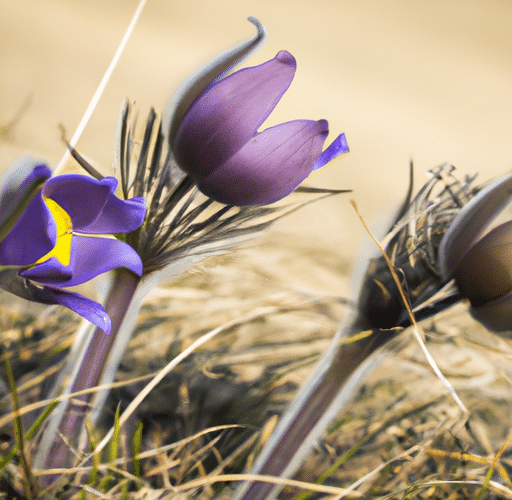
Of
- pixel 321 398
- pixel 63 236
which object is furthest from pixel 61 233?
pixel 321 398

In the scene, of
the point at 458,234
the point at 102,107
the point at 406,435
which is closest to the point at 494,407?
the point at 406,435

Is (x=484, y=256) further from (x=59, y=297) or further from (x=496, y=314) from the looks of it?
(x=59, y=297)

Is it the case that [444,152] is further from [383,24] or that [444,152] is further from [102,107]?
[102,107]

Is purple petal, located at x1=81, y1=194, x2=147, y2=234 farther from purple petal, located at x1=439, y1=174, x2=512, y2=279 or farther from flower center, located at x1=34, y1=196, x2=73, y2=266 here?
purple petal, located at x1=439, y1=174, x2=512, y2=279

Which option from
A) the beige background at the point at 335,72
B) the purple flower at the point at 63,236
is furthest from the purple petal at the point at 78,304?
the beige background at the point at 335,72

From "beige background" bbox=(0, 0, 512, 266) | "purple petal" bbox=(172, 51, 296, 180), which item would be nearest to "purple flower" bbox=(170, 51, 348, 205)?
"purple petal" bbox=(172, 51, 296, 180)

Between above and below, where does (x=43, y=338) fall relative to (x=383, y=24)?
below
